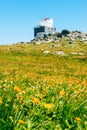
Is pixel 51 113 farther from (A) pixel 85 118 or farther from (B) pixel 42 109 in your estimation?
(A) pixel 85 118

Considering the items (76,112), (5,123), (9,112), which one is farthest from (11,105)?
(76,112)

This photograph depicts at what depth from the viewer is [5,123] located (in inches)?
237

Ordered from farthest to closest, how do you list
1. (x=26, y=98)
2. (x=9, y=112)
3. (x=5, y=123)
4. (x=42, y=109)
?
1. (x=26, y=98)
2. (x=42, y=109)
3. (x=9, y=112)
4. (x=5, y=123)

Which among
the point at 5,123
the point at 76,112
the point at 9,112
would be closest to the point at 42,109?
the point at 76,112

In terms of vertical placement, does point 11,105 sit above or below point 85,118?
above

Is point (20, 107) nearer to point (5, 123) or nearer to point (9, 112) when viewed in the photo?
point (9, 112)

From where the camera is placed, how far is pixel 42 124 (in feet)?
22.2

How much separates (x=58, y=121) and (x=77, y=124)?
0.60 meters

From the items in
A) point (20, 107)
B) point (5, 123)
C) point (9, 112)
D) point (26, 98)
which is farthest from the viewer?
point (26, 98)

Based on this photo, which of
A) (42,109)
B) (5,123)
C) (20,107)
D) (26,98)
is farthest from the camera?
(26,98)

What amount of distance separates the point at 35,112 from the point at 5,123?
55.6 inches

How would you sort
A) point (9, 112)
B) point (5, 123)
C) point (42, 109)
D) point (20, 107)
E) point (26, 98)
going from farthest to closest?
1. point (26, 98)
2. point (42, 109)
3. point (20, 107)
4. point (9, 112)
5. point (5, 123)

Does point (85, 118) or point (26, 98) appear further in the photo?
point (26, 98)

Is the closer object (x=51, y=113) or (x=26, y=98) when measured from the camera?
(x=51, y=113)
